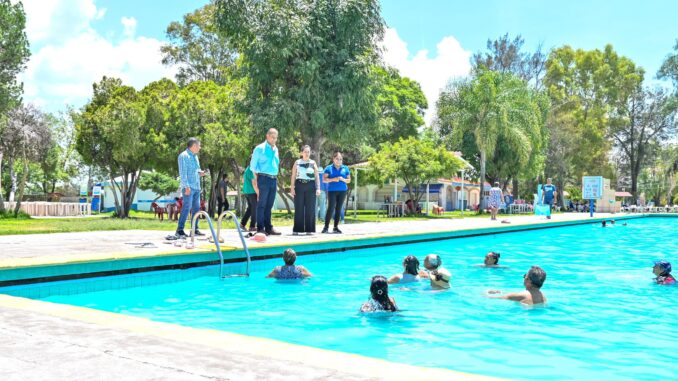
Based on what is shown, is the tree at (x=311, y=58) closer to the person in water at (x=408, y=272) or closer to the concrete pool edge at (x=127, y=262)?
the concrete pool edge at (x=127, y=262)

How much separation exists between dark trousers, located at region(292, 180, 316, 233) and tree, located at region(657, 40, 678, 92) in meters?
47.3

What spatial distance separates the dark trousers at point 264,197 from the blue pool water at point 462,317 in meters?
1.36

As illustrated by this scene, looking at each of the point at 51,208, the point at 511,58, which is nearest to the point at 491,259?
the point at 51,208

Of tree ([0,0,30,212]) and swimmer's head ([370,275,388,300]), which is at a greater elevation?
tree ([0,0,30,212])

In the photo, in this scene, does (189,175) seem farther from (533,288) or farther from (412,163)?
(412,163)

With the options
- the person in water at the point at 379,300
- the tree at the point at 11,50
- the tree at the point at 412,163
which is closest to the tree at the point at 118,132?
the tree at the point at 11,50

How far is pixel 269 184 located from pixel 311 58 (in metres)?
10.1

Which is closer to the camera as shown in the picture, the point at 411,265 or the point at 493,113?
the point at 411,265

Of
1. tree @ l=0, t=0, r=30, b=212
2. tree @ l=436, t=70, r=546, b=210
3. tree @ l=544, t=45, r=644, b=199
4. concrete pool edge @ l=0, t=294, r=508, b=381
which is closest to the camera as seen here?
concrete pool edge @ l=0, t=294, r=508, b=381

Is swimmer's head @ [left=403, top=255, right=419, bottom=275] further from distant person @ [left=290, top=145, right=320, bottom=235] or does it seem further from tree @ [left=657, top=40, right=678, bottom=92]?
tree @ [left=657, top=40, right=678, bottom=92]

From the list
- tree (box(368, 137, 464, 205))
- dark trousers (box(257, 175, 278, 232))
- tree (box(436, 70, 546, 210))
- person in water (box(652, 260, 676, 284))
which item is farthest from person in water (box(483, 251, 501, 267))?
tree (box(436, 70, 546, 210))

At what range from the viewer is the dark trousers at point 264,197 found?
35.6 feet

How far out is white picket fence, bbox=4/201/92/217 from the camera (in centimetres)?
3017

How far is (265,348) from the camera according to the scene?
10.2 feet
